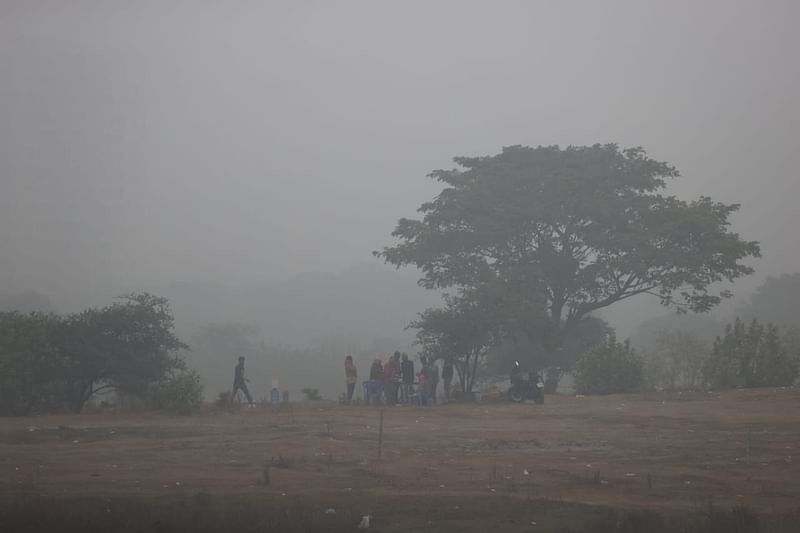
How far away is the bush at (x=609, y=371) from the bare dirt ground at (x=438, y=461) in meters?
8.57

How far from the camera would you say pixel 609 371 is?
33.9m

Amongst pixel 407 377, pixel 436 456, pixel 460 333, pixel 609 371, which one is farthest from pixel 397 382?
pixel 436 456

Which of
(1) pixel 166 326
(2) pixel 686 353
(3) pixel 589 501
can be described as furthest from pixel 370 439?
(2) pixel 686 353

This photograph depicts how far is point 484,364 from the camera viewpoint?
1781 inches

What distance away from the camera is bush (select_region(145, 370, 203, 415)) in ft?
85.1

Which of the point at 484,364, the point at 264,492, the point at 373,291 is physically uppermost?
the point at 373,291

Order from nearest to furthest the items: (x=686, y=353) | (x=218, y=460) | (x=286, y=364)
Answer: (x=218, y=460) → (x=686, y=353) → (x=286, y=364)

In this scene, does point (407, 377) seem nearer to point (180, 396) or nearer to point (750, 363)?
point (180, 396)

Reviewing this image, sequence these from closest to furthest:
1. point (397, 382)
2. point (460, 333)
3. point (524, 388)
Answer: point (397, 382) < point (524, 388) < point (460, 333)

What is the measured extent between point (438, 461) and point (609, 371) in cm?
1973

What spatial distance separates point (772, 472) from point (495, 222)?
1049 inches

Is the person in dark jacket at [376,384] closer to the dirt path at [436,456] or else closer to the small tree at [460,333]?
the small tree at [460,333]

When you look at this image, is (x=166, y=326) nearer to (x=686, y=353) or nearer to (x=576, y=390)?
(x=576, y=390)

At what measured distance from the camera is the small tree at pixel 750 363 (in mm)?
32688
